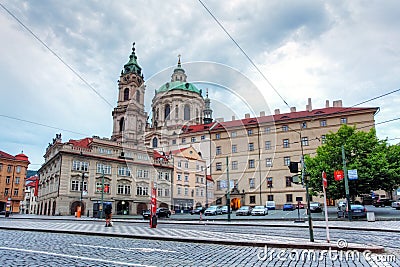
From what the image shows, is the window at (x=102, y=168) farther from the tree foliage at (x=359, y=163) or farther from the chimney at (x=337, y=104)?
the chimney at (x=337, y=104)

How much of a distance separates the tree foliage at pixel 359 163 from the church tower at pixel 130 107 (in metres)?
43.4

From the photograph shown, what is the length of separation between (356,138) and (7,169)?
71.2 m

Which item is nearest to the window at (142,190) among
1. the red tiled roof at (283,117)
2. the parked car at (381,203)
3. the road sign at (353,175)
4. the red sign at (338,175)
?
the red tiled roof at (283,117)

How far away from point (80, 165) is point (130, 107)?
28804 mm

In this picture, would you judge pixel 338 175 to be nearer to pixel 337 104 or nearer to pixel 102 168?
pixel 102 168

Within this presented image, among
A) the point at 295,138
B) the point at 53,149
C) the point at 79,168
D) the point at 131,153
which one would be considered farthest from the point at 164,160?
the point at 295,138

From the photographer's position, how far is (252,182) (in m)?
65.8

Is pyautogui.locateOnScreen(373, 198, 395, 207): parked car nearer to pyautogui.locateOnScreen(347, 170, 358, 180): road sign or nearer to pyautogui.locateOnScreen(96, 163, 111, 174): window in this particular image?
pyautogui.locateOnScreen(347, 170, 358, 180): road sign

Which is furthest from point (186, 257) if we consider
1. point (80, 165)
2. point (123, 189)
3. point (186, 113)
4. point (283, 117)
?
point (186, 113)

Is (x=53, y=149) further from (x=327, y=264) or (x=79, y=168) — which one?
(x=327, y=264)

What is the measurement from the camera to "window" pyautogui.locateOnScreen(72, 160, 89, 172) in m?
50.6

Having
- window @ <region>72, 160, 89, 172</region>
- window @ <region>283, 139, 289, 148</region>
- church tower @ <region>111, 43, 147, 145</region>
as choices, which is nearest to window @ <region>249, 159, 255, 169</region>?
window @ <region>283, 139, 289, 148</region>

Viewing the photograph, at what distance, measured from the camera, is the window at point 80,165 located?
50.6 meters

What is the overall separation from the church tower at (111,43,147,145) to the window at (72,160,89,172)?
64.9ft
